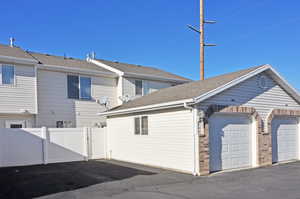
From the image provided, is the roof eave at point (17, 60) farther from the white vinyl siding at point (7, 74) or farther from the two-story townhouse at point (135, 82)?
the two-story townhouse at point (135, 82)

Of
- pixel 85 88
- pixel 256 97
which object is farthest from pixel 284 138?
pixel 85 88

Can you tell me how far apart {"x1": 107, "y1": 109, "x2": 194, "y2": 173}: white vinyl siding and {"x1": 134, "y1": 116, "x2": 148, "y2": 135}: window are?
18cm

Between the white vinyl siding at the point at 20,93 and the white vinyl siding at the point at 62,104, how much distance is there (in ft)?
2.28

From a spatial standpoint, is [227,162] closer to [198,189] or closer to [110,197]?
[198,189]

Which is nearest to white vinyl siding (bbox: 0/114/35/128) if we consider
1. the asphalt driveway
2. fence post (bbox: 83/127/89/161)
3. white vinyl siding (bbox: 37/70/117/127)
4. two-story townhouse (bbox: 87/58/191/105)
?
white vinyl siding (bbox: 37/70/117/127)

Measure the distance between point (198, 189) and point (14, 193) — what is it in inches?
197

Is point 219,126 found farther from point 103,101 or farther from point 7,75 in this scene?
point 7,75

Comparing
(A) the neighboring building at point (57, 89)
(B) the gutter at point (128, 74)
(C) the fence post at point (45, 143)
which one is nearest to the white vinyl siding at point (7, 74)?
(A) the neighboring building at point (57, 89)

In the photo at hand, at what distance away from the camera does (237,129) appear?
1070cm

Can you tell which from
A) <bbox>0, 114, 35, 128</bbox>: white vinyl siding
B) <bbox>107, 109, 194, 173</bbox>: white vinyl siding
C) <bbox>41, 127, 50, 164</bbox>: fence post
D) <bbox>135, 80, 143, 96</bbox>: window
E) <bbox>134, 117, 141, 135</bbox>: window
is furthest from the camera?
<bbox>135, 80, 143, 96</bbox>: window

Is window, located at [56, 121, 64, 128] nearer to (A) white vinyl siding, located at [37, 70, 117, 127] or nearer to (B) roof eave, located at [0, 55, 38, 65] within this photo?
(A) white vinyl siding, located at [37, 70, 117, 127]

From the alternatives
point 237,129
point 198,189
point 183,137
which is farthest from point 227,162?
point 198,189

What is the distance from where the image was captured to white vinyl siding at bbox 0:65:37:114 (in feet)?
43.3

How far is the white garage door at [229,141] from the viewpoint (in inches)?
391
